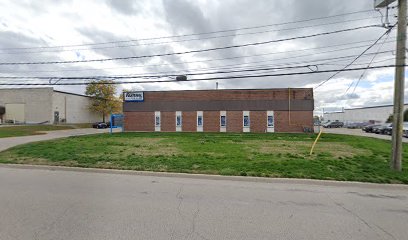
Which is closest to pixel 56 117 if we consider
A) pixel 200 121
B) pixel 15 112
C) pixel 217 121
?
pixel 15 112

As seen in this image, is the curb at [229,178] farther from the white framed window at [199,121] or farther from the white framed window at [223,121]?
the white framed window at [223,121]

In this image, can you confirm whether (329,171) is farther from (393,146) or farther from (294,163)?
(393,146)

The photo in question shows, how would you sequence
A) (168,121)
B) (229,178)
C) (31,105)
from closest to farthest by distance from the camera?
(229,178) → (168,121) → (31,105)

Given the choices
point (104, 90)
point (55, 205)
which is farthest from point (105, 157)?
point (104, 90)

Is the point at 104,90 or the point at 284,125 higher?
the point at 104,90

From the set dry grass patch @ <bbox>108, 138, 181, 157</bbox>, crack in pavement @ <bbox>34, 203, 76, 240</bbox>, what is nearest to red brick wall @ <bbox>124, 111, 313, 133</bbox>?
dry grass patch @ <bbox>108, 138, 181, 157</bbox>

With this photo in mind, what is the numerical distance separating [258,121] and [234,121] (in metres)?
3.00

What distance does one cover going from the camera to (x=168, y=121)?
98.4 ft

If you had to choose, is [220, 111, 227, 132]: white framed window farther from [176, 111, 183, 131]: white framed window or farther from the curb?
the curb

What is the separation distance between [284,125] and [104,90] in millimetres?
45545

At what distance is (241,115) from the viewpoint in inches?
1126

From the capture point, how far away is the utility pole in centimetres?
744

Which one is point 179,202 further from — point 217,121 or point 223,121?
point 223,121

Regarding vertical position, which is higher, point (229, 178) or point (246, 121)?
point (246, 121)
